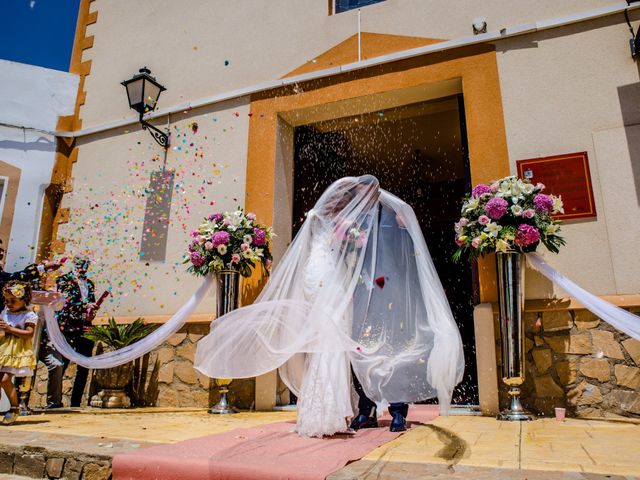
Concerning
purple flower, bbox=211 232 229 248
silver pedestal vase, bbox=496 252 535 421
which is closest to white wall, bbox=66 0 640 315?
silver pedestal vase, bbox=496 252 535 421

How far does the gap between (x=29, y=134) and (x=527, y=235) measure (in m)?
6.95

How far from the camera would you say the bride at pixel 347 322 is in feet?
10.5

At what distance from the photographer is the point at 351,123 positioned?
6.58 m

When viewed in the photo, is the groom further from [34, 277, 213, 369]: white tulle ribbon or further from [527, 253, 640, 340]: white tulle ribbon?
[34, 277, 213, 369]: white tulle ribbon

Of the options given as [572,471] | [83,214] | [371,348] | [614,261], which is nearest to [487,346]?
[614,261]

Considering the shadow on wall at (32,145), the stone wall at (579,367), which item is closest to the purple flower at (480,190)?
the stone wall at (579,367)

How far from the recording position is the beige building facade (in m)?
4.43

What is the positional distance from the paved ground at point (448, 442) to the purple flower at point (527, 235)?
1435 mm

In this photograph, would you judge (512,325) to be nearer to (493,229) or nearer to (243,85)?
(493,229)

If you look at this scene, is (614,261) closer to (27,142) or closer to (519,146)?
(519,146)

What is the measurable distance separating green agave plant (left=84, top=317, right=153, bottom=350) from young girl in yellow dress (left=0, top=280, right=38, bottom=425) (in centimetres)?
126

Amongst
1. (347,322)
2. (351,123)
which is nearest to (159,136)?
(351,123)

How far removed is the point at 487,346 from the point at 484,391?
0.40 m

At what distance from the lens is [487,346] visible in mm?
4469
